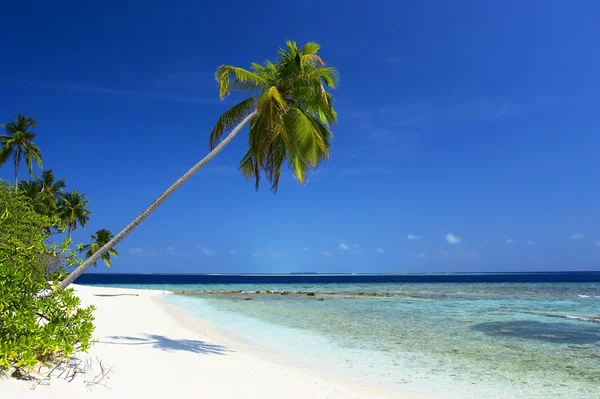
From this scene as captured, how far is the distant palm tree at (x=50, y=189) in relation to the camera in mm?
41219

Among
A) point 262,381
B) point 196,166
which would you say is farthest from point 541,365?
point 196,166

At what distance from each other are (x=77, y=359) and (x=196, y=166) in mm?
5899

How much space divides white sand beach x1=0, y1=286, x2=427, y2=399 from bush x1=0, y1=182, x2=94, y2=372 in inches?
16.2

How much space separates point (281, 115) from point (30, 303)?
8.07 meters

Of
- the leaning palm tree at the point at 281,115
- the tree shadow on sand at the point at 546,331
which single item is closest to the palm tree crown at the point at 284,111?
the leaning palm tree at the point at 281,115

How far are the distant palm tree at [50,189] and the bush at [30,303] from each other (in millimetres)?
38640

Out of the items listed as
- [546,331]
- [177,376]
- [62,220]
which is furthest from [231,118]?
[546,331]

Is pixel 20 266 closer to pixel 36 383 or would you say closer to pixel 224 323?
pixel 36 383

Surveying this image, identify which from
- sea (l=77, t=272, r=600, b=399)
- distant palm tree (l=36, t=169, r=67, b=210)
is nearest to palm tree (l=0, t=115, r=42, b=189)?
distant palm tree (l=36, t=169, r=67, b=210)

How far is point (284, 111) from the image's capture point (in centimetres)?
1170

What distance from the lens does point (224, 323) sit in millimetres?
18125

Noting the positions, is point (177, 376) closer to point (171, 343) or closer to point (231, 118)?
point (171, 343)

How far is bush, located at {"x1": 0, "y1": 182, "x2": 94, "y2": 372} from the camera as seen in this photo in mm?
4750

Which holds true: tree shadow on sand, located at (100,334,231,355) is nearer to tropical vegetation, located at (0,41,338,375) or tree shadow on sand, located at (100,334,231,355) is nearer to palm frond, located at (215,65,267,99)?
tropical vegetation, located at (0,41,338,375)
